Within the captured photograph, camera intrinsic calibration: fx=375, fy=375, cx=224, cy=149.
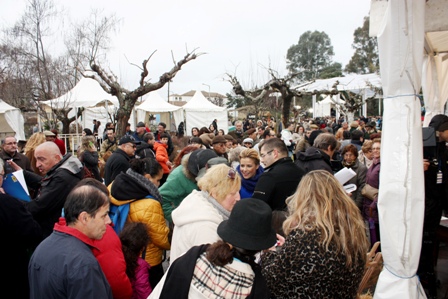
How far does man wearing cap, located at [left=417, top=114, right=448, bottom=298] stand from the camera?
389 cm

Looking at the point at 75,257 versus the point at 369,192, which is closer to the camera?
the point at 75,257

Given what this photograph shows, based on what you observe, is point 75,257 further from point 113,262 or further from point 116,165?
point 116,165

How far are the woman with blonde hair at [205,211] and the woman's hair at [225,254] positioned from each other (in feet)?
2.02

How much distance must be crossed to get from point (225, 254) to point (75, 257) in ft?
2.78

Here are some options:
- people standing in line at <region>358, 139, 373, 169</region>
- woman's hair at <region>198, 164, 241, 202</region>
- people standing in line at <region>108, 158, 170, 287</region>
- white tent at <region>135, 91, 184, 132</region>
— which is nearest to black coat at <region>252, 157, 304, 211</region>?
woman's hair at <region>198, 164, 241, 202</region>

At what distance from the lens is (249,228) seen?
1883mm

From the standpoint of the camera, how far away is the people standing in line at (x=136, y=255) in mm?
2793

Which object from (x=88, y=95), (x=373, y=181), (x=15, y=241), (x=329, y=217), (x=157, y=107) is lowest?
(x=373, y=181)

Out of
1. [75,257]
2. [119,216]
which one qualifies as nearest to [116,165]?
[119,216]

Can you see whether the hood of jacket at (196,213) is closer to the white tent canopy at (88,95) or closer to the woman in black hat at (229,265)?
the woman in black hat at (229,265)

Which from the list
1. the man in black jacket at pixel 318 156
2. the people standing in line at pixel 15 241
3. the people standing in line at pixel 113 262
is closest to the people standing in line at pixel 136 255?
the people standing in line at pixel 113 262

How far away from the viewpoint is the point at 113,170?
5.66 metres

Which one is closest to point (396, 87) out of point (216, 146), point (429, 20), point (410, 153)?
point (410, 153)

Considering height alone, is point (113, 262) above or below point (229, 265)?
below
